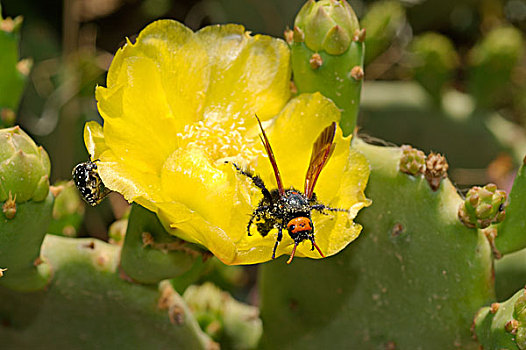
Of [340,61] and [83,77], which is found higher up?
[340,61]

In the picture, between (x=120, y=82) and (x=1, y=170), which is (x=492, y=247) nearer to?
(x=120, y=82)

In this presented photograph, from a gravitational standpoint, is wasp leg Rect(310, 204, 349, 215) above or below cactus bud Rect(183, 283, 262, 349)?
above

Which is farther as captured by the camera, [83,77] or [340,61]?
[83,77]

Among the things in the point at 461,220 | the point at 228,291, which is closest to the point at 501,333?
the point at 461,220

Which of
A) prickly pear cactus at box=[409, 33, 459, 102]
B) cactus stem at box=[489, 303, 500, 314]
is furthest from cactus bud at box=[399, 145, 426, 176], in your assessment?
prickly pear cactus at box=[409, 33, 459, 102]

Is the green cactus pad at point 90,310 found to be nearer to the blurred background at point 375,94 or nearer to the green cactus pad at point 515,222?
the green cactus pad at point 515,222

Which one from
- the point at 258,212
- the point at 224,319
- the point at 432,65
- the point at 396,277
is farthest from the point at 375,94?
the point at 258,212

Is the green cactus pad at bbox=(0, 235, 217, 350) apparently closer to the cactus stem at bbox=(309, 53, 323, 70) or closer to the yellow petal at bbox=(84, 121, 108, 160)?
the yellow petal at bbox=(84, 121, 108, 160)
